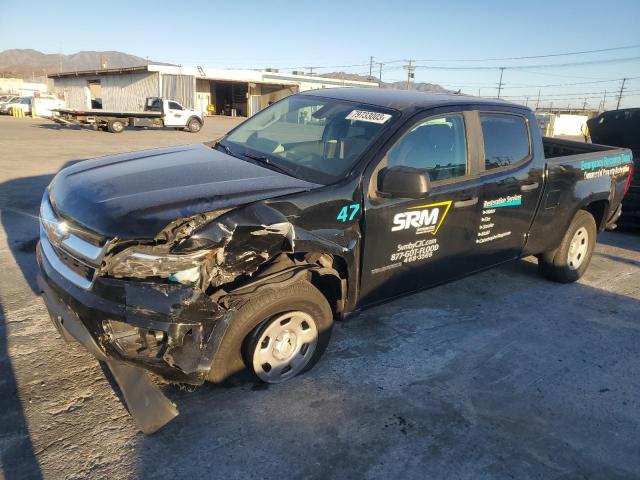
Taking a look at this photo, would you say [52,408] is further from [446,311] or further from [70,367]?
[446,311]

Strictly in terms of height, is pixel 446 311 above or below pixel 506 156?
below

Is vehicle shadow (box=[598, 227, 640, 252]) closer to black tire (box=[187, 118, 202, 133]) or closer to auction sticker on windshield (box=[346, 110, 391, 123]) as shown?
auction sticker on windshield (box=[346, 110, 391, 123])

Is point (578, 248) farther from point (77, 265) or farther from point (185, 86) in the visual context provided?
point (185, 86)

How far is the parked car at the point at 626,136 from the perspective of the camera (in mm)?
7343

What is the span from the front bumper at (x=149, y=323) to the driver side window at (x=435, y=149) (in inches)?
64.8

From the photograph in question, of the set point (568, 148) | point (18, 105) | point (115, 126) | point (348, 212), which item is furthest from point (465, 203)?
point (18, 105)

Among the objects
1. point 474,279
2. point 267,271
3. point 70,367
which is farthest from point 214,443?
point 474,279

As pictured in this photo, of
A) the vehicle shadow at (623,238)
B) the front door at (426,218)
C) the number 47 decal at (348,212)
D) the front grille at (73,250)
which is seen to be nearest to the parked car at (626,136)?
the vehicle shadow at (623,238)

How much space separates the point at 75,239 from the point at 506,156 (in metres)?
3.47

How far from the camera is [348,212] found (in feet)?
9.90

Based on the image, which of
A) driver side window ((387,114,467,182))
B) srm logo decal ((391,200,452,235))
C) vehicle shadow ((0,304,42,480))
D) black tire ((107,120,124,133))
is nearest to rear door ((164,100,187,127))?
black tire ((107,120,124,133))

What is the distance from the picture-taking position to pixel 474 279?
523 centimetres

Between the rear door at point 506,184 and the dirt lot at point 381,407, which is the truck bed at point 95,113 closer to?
the dirt lot at point 381,407

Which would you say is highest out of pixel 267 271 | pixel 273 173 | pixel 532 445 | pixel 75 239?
pixel 273 173
